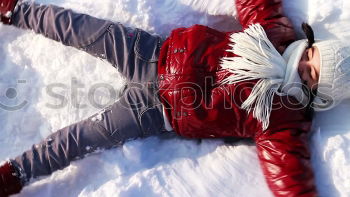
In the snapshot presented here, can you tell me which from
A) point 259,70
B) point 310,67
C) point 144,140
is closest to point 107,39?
point 144,140

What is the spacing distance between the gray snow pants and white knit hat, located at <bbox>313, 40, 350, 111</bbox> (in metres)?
0.49

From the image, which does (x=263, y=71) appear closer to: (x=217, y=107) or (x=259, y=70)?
(x=259, y=70)

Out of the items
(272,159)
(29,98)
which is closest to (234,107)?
(272,159)

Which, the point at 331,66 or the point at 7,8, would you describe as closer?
the point at 331,66

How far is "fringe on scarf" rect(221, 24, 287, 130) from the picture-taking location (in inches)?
46.1

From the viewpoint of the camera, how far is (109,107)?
4.20 feet

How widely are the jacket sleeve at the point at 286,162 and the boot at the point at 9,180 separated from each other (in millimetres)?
740

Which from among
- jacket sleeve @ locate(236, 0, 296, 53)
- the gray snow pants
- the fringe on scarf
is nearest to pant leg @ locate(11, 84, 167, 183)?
the gray snow pants

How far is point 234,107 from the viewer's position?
3.92ft

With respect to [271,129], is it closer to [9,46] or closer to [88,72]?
[88,72]

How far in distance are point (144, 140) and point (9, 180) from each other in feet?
1.40

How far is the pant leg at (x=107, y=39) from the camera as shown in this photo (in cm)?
128

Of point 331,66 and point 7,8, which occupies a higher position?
point 7,8

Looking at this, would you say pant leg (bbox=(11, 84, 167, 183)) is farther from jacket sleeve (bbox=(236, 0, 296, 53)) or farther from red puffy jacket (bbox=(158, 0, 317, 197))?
jacket sleeve (bbox=(236, 0, 296, 53))
